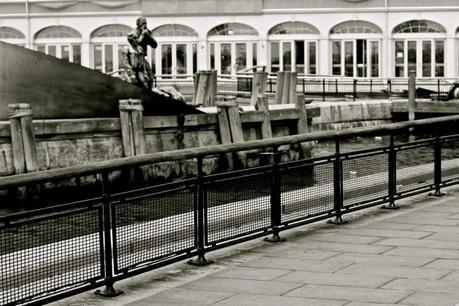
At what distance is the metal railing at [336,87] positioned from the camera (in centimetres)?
4590

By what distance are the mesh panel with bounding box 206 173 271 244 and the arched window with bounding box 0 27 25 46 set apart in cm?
5140

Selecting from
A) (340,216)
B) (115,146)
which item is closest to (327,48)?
(115,146)

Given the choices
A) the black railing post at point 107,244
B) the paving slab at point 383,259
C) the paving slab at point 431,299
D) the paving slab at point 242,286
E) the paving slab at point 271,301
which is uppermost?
the black railing post at point 107,244

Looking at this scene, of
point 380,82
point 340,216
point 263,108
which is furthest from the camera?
point 380,82

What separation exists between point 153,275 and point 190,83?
137 feet

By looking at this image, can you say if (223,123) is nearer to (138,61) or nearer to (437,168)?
(138,61)

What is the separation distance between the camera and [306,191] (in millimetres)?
10664

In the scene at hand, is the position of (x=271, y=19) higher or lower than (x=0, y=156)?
higher

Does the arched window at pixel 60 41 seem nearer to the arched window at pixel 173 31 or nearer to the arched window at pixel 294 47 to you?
the arched window at pixel 173 31

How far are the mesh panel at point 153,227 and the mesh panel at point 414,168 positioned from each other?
3940 mm

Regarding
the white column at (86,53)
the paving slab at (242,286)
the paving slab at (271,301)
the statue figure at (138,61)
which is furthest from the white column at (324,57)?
the paving slab at (271,301)

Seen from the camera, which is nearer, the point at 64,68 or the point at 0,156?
the point at 0,156

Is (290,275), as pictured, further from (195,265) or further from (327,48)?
(327,48)

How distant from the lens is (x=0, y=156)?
2255 cm
